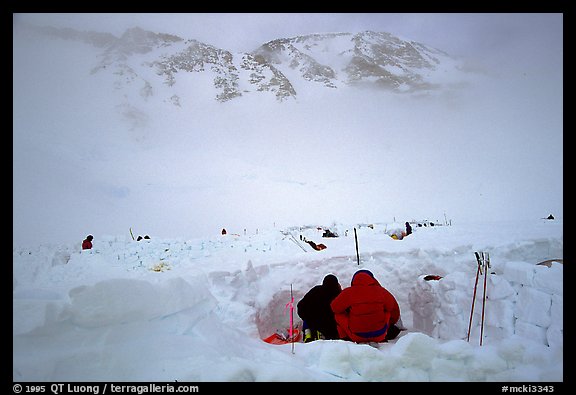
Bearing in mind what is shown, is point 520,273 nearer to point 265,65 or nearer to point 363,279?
point 363,279

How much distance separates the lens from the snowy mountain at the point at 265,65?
6.62 m

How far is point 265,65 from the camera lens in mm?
24094

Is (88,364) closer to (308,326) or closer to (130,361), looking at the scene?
(130,361)

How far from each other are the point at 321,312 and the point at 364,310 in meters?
0.71

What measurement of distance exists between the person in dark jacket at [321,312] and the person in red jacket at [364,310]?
0.29 m

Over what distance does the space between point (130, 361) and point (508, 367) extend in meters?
2.91

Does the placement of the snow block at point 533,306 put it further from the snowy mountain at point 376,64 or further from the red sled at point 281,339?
the snowy mountain at point 376,64

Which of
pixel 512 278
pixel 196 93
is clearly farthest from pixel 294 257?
pixel 196 93

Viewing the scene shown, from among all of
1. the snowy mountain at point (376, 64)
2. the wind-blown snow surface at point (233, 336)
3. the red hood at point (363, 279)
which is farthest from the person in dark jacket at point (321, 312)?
the snowy mountain at point (376, 64)

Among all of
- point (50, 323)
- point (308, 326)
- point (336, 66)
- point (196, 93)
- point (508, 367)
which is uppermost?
point (336, 66)

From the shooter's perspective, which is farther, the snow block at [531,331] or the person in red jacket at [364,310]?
the person in red jacket at [364,310]

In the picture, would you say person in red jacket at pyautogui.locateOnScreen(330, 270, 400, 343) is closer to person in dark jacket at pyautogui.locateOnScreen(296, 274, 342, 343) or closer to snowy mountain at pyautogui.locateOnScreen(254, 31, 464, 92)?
person in dark jacket at pyautogui.locateOnScreen(296, 274, 342, 343)

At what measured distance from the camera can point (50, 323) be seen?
225 cm

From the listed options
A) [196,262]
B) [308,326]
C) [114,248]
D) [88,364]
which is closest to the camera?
[88,364]
